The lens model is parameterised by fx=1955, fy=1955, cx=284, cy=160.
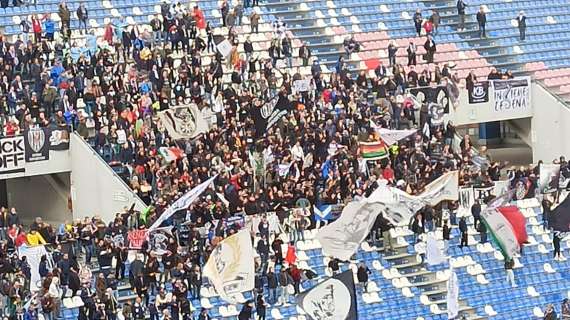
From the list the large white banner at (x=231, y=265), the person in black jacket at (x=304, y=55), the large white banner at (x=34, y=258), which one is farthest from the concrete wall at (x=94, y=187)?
the person in black jacket at (x=304, y=55)

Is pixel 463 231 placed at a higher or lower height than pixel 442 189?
lower

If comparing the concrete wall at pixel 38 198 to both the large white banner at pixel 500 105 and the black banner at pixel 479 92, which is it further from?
the black banner at pixel 479 92

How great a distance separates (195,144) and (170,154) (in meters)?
1.06

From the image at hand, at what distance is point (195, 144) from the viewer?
4303cm

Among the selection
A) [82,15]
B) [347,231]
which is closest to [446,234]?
[347,231]

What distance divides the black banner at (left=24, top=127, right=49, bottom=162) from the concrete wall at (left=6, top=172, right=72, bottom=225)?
2.43 metres

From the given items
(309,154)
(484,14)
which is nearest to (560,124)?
(484,14)

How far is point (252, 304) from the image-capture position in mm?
38094

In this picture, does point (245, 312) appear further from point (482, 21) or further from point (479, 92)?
point (482, 21)

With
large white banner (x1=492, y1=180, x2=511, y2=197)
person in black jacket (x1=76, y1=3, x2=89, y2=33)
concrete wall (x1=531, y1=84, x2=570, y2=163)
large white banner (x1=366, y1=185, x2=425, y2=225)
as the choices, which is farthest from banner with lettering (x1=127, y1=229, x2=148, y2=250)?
concrete wall (x1=531, y1=84, x2=570, y2=163)

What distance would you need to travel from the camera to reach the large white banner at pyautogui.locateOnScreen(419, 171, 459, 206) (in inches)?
1601

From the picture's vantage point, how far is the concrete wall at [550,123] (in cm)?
5034

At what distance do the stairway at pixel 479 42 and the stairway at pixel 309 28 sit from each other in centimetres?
377

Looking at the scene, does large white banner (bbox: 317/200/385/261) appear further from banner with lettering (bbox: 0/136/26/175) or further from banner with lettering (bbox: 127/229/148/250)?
banner with lettering (bbox: 0/136/26/175)
